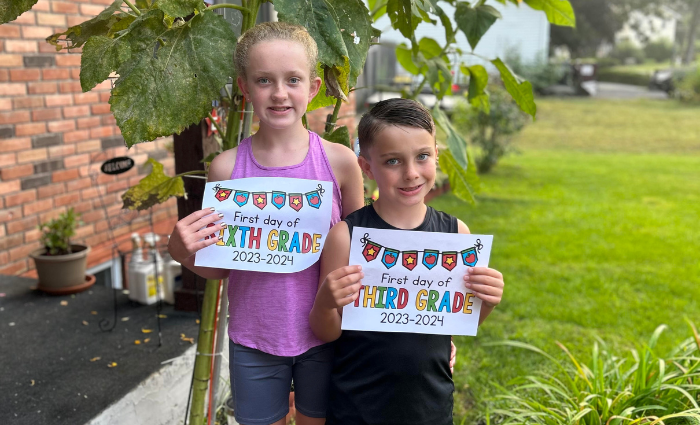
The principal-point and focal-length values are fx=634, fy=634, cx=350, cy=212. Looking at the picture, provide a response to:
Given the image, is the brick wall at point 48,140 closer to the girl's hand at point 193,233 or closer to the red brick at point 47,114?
the red brick at point 47,114

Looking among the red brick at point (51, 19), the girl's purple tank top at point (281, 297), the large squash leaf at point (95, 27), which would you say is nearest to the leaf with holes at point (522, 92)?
the girl's purple tank top at point (281, 297)

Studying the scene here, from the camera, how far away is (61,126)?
3.83 meters

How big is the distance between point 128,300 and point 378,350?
2.10m

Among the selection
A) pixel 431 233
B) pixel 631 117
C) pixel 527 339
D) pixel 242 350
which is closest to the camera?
pixel 431 233

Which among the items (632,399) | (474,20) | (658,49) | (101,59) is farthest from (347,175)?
(658,49)

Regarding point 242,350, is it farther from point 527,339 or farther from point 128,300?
point 527,339

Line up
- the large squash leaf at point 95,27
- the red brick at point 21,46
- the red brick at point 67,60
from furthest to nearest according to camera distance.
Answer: the red brick at point 67,60, the red brick at point 21,46, the large squash leaf at point 95,27

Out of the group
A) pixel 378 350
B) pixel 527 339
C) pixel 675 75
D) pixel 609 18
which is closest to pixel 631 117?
pixel 675 75

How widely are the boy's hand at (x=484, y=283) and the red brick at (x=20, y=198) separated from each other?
10.1 ft

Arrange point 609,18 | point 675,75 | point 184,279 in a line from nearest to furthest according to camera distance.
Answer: point 184,279 → point 675,75 → point 609,18

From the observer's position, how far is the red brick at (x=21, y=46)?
3.43 m

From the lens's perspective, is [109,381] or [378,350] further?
[109,381]

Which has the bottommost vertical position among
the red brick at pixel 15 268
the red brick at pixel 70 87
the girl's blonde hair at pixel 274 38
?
the red brick at pixel 15 268

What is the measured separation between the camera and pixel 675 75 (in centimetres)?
2162
